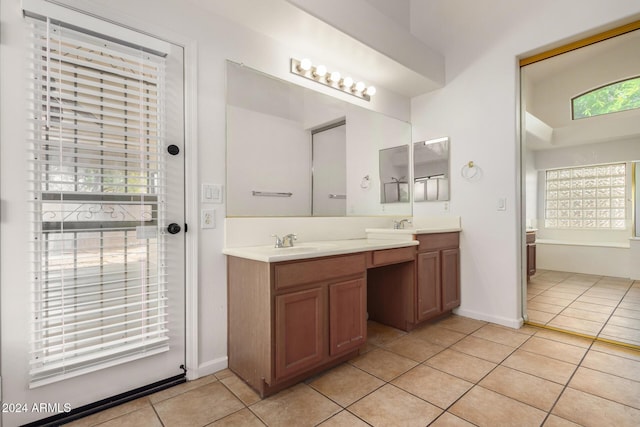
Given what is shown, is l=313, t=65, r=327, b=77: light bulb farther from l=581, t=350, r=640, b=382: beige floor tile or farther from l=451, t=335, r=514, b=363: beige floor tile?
l=581, t=350, r=640, b=382: beige floor tile

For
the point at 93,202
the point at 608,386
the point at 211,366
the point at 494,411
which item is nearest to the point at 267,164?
the point at 93,202

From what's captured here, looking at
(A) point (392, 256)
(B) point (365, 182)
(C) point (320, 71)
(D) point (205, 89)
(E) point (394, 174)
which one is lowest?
(A) point (392, 256)

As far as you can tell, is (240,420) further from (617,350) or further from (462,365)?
(617,350)

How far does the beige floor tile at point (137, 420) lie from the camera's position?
1.44 metres

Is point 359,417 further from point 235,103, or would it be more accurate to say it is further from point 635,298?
point 635,298

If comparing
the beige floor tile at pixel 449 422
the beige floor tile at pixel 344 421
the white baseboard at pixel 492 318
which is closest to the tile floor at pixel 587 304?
the white baseboard at pixel 492 318

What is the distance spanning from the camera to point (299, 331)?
1.74 m

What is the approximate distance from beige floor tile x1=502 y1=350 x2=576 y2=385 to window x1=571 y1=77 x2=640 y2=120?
2142 mm

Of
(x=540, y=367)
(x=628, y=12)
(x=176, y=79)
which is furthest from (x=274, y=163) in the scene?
(x=628, y=12)

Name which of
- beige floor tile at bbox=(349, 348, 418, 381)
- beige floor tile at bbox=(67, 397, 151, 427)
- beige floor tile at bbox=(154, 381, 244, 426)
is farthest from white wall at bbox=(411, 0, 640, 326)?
beige floor tile at bbox=(67, 397, 151, 427)

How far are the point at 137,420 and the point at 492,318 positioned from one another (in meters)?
2.84

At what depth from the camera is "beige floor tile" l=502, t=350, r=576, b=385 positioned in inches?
72.9

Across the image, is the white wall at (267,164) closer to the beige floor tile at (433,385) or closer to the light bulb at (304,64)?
the light bulb at (304,64)

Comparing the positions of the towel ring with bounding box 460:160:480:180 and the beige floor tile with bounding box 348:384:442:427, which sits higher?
the towel ring with bounding box 460:160:480:180
